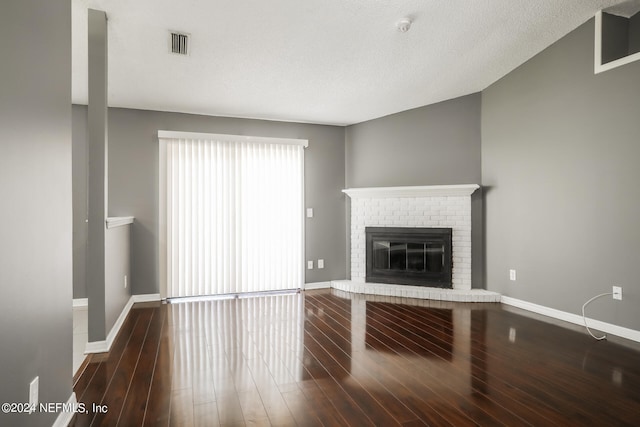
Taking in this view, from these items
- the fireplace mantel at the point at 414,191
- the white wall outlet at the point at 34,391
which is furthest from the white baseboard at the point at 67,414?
the fireplace mantel at the point at 414,191

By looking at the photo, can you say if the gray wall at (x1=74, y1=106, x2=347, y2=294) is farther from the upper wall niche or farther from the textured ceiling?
the upper wall niche

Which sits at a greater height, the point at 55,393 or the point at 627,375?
the point at 55,393

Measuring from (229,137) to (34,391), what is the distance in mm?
3935

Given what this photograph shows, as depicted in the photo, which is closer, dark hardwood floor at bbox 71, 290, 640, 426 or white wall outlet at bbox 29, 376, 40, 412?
white wall outlet at bbox 29, 376, 40, 412

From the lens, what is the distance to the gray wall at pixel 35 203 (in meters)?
1.35

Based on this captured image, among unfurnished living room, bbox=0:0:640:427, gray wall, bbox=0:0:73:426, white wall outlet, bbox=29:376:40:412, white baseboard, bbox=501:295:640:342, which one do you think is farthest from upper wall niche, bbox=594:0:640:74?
white wall outlet, bbox=29:376:40:412

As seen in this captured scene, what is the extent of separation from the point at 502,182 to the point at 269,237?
10.4 ft

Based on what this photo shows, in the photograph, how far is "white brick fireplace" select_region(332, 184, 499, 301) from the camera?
4770mm

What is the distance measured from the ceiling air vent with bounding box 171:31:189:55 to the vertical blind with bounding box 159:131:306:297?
5.62 ft

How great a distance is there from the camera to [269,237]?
530 centimetres

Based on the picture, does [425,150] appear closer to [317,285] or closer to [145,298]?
[317,285]

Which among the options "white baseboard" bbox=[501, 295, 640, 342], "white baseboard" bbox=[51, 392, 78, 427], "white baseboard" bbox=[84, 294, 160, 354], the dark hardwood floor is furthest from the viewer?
"white baseboard" bbox=[501, 295, 640, 342]

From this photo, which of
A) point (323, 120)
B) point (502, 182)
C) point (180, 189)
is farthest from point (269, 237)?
point (502, 182)

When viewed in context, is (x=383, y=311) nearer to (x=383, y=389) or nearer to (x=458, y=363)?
(x=458, y=363)
